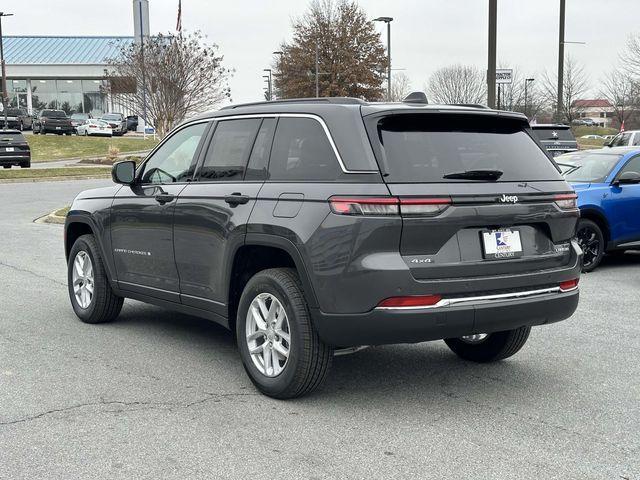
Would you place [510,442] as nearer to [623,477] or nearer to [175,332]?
[623,477]

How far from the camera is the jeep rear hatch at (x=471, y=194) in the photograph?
448 cm

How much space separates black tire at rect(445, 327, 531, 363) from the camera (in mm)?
5656

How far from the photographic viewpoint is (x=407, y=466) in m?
3.93

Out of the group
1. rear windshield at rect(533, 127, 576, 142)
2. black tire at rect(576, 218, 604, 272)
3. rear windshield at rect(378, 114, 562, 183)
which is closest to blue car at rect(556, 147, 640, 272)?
black tire at rect(576, 218, 604, 272)

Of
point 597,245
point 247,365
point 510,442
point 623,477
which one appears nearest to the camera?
point 623,477

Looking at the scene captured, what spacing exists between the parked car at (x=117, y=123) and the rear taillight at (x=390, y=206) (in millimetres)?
54745

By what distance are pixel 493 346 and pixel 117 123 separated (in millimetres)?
55813

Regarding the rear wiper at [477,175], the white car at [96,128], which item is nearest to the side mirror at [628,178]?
the rear wiper at [477,175]

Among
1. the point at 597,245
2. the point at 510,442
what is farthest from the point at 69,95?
the point at 510,442

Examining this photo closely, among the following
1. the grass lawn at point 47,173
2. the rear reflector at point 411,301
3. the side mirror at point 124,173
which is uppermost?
the side mirror at point 124,173

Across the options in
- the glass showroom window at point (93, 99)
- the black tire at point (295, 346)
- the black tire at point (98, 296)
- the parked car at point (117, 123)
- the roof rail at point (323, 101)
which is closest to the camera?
the black tire at point (295, 346)

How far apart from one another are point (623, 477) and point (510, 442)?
24.5 inches

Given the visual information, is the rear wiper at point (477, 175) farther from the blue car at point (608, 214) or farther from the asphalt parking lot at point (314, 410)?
the blue car at point (608, 214)

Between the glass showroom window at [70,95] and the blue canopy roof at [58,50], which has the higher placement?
the blue canopy roof at [58,50]
